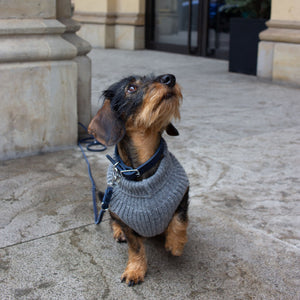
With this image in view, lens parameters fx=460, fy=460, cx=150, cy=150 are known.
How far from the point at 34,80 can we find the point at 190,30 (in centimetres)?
778

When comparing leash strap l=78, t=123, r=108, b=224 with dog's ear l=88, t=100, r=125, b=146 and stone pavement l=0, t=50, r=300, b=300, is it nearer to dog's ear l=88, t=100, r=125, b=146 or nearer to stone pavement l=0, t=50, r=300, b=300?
stone pavement l=0, t=50, r=300, b=300

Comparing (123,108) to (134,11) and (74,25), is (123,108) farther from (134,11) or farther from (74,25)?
(134,11)

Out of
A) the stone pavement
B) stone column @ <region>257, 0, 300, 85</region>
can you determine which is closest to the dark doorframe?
stone column @ <region>257, 0, 300, 85</region>

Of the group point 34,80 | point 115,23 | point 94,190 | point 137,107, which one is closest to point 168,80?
point 137,107

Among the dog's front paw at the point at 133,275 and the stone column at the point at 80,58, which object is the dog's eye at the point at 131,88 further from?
the stone column at the point at 80,58

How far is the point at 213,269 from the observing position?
2.64m

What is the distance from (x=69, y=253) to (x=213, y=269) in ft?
2.87

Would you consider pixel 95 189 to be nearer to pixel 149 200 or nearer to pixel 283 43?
pixel 149 200

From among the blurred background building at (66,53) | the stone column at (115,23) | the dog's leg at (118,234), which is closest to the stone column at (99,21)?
the stone column at (115,23)

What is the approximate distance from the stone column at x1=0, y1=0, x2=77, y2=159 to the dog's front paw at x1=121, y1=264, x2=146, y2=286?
7.71 feet

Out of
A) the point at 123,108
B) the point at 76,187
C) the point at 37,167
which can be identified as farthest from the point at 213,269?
the point at 37,167

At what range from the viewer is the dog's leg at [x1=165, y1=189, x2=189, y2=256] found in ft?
8.53

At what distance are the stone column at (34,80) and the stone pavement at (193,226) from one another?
21cm

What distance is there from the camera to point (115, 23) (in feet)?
43.1
